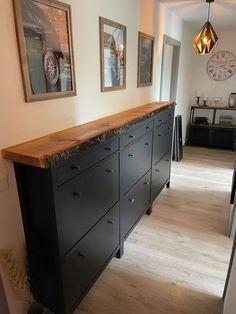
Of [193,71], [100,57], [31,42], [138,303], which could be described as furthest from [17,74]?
[193,71]

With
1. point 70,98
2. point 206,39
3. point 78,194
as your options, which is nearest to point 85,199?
point 78,194

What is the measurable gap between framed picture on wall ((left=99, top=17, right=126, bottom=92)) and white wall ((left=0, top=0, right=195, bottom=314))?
60 millimetres

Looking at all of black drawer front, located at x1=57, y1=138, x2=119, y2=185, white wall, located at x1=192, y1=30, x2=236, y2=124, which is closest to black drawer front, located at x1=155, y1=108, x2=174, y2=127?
black drawer front, located at x1=57, y1=138, x2=119, y2=185

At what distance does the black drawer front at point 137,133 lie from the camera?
72.1 inches

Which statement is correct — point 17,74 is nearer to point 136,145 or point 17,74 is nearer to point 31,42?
point 31,42

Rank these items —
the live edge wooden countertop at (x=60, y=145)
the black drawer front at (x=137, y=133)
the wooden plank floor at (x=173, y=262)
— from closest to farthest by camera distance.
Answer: the live edge wooden countertop at (x=60, y=145), the wooden plank floor at (x=173, y=262), the black drawer front at (x=137, y=133)

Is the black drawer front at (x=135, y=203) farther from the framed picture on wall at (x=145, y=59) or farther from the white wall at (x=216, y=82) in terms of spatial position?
the white wall at (x=216, y=82)

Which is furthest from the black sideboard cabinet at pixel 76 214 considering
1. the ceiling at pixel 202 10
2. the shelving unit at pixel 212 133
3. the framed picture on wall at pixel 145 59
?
the shelving unit at pixel 212 133

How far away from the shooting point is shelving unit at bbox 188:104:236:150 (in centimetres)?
485

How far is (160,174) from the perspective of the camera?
2838 millimetres

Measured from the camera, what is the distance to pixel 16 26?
45.7 inches

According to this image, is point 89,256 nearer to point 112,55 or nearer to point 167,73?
point 112,55

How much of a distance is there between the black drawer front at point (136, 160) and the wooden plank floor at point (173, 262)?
648mm

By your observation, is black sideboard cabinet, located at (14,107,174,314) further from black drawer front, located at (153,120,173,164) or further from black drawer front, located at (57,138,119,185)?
black drawer front, located at (153,120,173,164)
